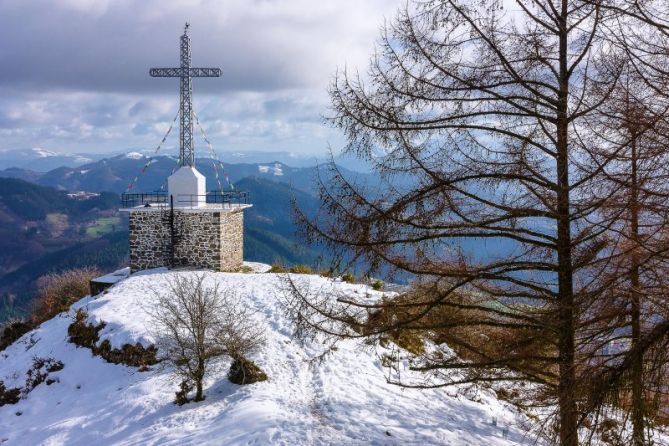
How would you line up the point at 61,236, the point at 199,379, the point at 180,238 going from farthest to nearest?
the point at 61,236, the point at 180,238, the point at 199,379

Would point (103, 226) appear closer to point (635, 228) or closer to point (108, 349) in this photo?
point (108, 349)

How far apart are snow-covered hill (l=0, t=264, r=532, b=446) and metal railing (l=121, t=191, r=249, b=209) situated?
7955mm

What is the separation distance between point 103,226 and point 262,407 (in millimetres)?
172526

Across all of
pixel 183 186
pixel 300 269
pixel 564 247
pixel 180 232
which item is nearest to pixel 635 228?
pixel 564 247

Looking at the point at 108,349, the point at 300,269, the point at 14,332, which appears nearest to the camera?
the point at 108,349

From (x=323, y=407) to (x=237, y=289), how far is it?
720cm

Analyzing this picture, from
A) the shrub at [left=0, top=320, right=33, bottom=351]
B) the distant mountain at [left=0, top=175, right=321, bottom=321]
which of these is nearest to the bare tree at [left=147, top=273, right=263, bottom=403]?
the shrub at [left=0, top=320, right=33, bottom=351]

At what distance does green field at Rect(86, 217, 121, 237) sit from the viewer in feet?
506

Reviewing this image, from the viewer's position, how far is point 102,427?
9594 mm

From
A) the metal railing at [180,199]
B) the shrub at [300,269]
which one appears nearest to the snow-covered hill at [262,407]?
the shrub at [300,269]

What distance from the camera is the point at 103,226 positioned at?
164 metres

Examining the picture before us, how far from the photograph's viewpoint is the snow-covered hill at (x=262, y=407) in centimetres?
851

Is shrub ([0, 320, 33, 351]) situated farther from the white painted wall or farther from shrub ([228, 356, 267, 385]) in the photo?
shrub ([228, 356, 267, 385])

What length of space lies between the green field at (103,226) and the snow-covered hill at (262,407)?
6010 inches
